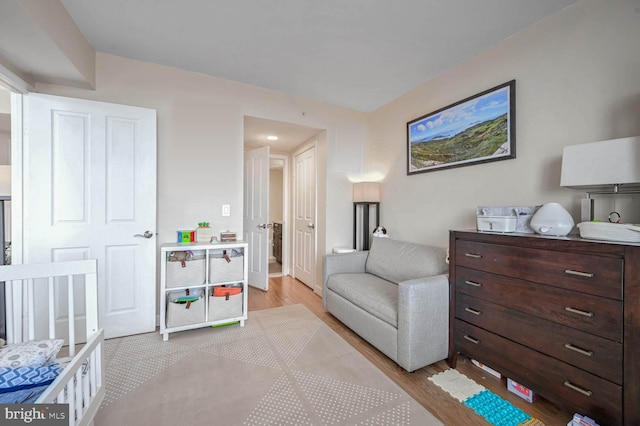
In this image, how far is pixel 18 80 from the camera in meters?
1.90

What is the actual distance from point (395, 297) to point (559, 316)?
3.31 feet

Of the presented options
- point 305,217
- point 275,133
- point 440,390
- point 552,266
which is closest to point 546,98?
point 552,266

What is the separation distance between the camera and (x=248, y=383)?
1.71 m

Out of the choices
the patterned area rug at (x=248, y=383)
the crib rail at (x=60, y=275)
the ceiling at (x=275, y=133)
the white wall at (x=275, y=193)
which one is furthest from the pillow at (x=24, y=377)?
the white wall at (x=275, y=193)

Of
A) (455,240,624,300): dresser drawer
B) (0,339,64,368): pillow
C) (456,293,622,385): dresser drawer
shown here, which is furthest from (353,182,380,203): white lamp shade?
(0,339,64,368): pillow

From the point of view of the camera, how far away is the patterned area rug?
1436mm

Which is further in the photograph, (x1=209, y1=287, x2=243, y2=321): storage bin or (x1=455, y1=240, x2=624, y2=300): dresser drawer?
(x1=209, y1=287, x2=243, y2=321): storage bin

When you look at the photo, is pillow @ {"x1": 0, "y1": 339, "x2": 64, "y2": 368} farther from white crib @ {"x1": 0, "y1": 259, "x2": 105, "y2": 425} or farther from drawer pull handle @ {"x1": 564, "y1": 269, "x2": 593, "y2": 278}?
drawer pull handle @ {"x1": 564, "y1": 269, "x2": 593, "y2": 278}

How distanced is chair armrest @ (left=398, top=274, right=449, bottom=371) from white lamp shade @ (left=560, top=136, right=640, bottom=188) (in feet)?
3.19

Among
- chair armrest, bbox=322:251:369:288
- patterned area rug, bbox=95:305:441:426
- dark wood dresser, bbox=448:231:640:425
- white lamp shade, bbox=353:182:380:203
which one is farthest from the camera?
white lamp shade, bbox=353:182:380:203

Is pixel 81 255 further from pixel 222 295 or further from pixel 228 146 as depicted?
pixel 228 146

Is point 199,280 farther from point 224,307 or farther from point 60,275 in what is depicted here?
point 60,275

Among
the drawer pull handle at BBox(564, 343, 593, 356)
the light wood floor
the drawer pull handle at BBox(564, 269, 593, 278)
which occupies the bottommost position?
the light wood floor

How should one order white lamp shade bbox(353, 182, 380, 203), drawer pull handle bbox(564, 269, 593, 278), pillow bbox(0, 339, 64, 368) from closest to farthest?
pillow bbox(0, 339, 64, 368) < drawer pull handle bbox(564, 269, 593, 278) < white lamp shade bbox(353, 182, 380, 203)
